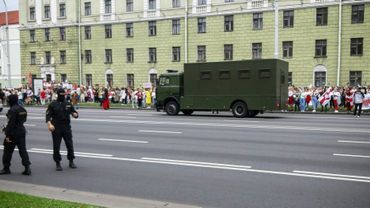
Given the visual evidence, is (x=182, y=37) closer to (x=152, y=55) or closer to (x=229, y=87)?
(x=152, y=55)

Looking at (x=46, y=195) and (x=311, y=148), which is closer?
(x=46, y=195)

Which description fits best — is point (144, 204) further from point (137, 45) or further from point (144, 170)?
point (137, 45)

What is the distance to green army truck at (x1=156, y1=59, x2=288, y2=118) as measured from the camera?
22297mm

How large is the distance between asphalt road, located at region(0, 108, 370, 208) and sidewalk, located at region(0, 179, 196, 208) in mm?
442

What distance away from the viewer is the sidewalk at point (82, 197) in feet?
Result: 20.1

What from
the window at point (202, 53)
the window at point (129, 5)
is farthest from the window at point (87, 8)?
the window at point (202, 53)

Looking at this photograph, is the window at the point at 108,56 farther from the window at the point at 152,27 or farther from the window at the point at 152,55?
the window at the point at 152,27

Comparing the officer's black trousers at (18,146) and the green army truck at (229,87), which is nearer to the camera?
the officer's black trousers at (18,146)

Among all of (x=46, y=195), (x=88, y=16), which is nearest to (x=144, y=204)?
(x=46, y=195)

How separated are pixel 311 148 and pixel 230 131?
4.67 meters

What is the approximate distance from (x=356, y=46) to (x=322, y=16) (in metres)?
4.42

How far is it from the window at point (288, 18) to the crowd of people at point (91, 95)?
54.7 feet

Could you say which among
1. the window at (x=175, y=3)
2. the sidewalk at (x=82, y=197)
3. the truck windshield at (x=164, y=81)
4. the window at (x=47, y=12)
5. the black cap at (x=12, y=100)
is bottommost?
the sidewalk at (x=82, y=197)

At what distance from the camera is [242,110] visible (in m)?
23.0
